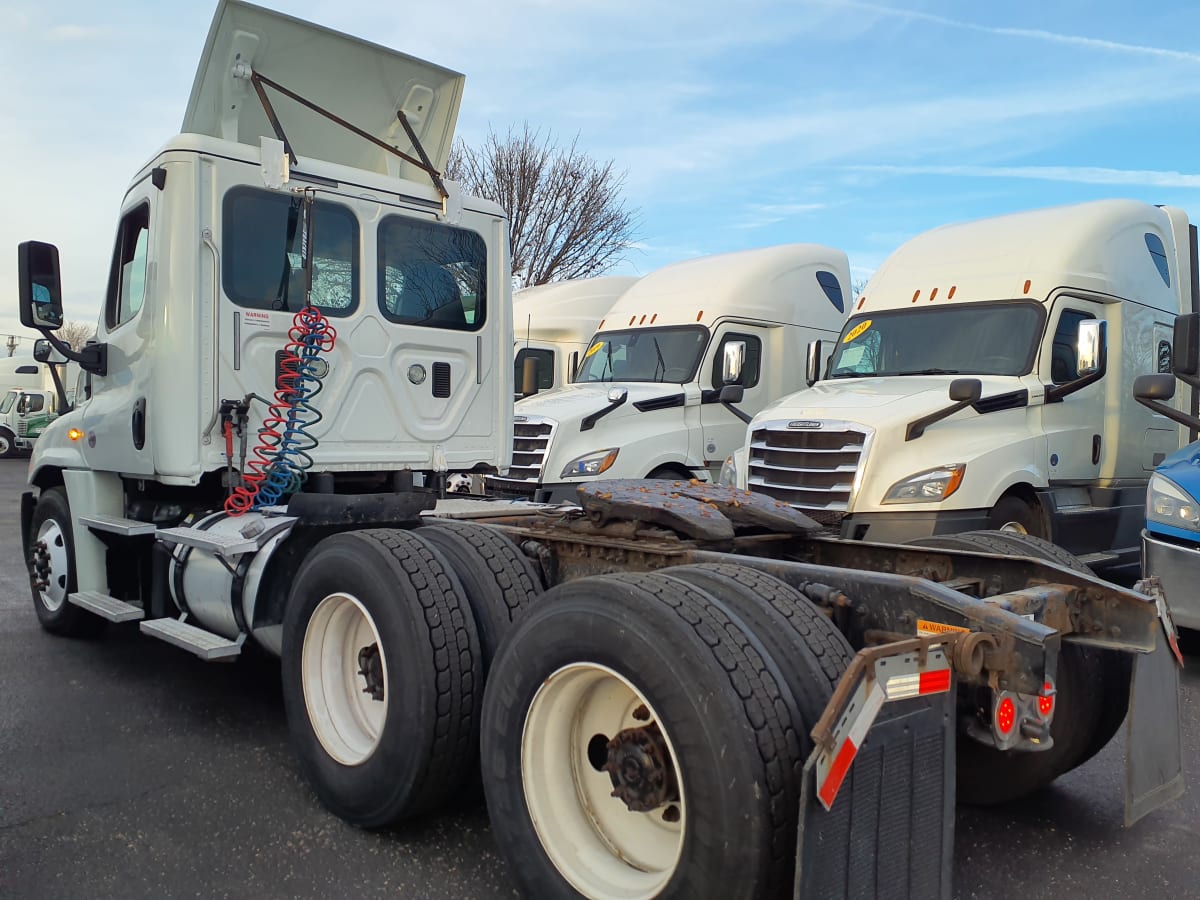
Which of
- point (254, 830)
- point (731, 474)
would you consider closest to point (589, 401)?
point (731, 474)

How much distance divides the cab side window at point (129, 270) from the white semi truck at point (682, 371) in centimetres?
393

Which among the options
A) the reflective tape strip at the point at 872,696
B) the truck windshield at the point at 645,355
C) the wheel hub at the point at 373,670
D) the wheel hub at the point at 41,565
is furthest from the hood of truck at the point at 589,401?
the reflective tape strip at the point at 872,696

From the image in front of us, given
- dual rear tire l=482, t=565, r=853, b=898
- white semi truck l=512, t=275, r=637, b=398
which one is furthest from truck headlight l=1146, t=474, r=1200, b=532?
white semi truck l=512, t=275, r=637, b=398

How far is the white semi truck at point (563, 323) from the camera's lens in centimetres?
1276

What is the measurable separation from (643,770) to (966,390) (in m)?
5.00

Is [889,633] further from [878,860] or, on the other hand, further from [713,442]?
[713,442]

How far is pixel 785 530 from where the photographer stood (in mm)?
4113

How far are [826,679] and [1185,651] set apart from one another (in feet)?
17.4

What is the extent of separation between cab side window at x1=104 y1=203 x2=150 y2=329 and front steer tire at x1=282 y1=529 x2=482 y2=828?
238cm

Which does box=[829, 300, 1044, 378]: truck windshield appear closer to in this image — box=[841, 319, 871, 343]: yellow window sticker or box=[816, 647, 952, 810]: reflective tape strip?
box=[841, 319, 871, 343]: yellow window sticker

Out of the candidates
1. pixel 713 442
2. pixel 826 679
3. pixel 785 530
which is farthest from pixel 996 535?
pixel 713 442

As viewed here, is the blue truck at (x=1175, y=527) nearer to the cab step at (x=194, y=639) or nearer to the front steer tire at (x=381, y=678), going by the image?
the front steer tire at (x=381, y=678)

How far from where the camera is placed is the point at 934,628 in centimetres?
282

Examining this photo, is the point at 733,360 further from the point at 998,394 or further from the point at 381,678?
the point at 381,678
